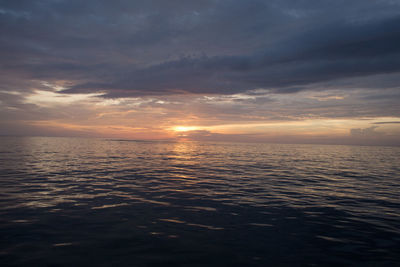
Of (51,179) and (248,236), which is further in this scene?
(51,179)

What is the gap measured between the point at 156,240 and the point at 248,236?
4002 mm

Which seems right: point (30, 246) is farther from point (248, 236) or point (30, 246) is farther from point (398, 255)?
point (398, 255)

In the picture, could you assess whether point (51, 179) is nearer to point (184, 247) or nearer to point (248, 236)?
point (184, 247)

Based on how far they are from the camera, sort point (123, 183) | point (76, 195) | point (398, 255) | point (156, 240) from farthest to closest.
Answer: point (123, 183) < point (76, 195) < point (156, 240) < point (398, 255)

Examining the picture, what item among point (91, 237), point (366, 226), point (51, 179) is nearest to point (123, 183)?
point (51, 179)

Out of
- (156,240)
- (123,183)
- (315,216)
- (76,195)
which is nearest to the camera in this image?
(156,240)

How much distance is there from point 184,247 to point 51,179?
1912 cm

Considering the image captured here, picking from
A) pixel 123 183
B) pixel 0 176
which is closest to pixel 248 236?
pixel 123 183

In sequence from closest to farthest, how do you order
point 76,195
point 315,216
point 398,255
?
point 398,255 → point 315,216 → point 76,195

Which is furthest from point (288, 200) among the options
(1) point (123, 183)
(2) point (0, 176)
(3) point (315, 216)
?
(2) point (0, 176)

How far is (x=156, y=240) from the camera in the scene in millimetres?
9359

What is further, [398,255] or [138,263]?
[398,255]

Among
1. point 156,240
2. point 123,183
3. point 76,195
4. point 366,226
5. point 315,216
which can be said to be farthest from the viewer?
point 123,183

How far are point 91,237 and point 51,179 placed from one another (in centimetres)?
1593
